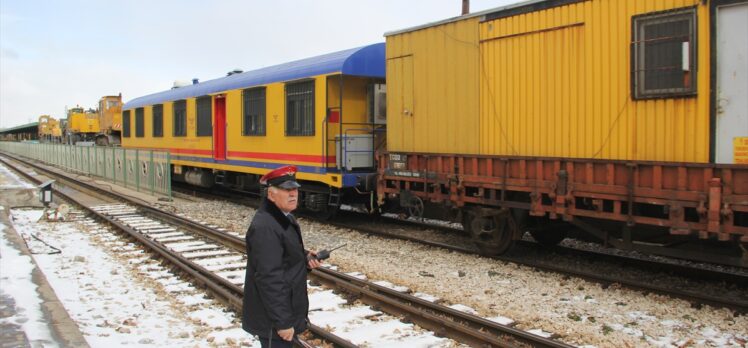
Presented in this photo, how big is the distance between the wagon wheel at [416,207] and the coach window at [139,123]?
15.3 metres

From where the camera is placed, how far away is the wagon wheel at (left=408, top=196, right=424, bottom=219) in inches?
381

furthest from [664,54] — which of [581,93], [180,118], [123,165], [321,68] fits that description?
[123,165]

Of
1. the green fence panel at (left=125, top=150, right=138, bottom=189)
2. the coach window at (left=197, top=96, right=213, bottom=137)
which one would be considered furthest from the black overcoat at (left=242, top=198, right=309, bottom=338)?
the green fence panel at (left=125, top=150, right=138, bottom=189)

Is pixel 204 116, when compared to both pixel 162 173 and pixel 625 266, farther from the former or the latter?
pixel 625 266

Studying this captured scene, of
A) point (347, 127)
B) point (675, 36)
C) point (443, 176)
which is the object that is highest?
point (675, 36)

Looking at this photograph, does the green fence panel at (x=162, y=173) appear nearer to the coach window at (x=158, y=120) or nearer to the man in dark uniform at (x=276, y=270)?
the coach window at (x=158, y=120)

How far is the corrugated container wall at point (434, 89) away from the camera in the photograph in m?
8.73

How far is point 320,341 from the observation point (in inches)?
207

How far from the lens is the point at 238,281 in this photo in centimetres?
751

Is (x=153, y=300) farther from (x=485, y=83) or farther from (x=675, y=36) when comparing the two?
(x=675, y=36)

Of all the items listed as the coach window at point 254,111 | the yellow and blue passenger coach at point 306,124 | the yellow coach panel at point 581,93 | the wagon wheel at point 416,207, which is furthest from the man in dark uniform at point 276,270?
the coach window at point 254,111

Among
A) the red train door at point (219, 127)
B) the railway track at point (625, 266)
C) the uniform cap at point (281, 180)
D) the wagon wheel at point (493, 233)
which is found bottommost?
the railway track at point (625, 266)

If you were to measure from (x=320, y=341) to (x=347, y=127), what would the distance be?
6957 millimetres

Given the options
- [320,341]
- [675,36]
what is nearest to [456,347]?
[320,341]
